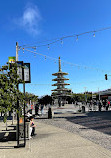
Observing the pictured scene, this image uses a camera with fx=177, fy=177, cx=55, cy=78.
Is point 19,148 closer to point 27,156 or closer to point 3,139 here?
point 27,156

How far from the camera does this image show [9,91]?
5.68 m

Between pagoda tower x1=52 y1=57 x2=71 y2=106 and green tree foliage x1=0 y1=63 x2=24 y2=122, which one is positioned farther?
pagoda tower x1=52 y1=57 x2=71 y2=106

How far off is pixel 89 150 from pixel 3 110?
125 inches

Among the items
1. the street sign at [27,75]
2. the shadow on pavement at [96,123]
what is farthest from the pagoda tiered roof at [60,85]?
the street sign at [27,75]

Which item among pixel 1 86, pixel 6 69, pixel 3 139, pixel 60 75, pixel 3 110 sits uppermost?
pixel 60 75

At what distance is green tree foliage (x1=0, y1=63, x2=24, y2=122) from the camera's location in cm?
527

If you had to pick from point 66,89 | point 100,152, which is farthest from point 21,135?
point 66,89

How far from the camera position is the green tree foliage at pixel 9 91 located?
5270 mm

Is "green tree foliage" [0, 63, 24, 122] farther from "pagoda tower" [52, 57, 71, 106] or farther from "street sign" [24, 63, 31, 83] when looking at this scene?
"pagoda tower" [52, 57, 71, 106]

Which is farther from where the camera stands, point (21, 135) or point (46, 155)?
point (21, 135)

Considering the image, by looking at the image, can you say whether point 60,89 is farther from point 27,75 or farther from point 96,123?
point 27,75

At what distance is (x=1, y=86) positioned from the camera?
212 inches

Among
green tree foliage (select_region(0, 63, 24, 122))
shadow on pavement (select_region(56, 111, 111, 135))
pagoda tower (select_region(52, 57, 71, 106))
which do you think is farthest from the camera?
pagoda tower (select_region(52, 57, 71, 106))

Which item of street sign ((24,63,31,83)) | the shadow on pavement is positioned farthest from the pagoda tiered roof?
street sign ((24,63,31,83))
